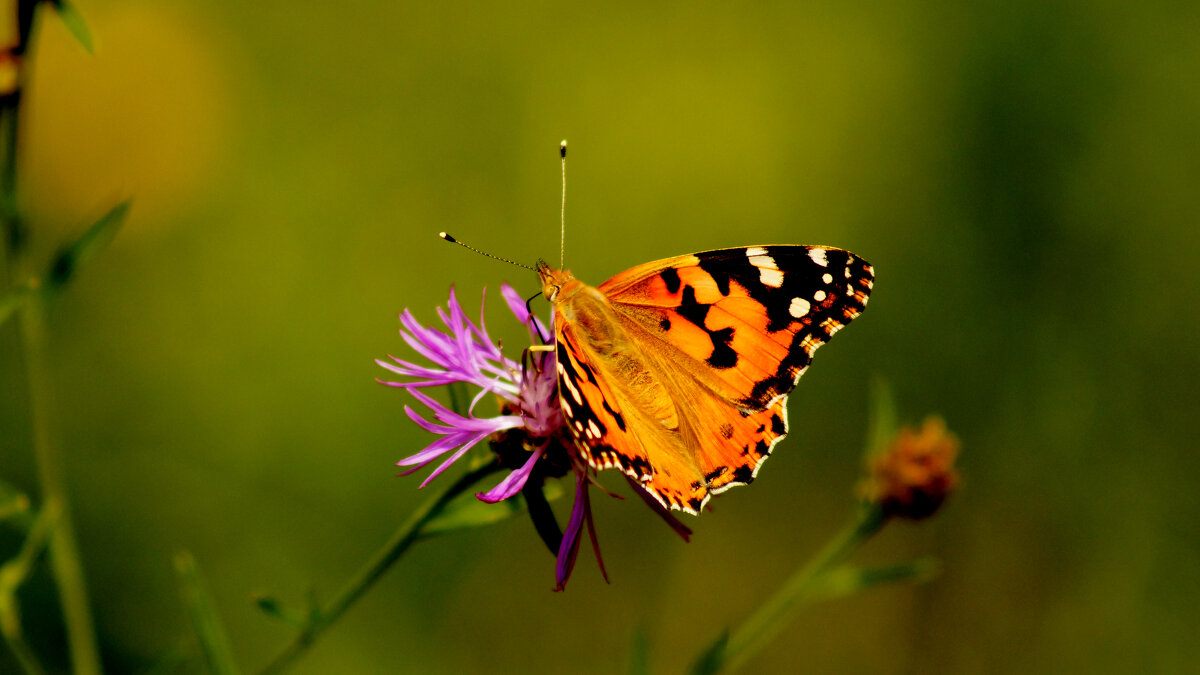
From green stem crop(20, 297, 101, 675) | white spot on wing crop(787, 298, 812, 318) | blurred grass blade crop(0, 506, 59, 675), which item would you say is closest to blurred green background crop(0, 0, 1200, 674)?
green stem crop(20, 297, 101, 675)

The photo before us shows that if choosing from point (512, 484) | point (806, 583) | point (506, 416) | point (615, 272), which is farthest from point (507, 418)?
point (615, 272)

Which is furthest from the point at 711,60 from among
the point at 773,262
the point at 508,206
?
the point at 773,262

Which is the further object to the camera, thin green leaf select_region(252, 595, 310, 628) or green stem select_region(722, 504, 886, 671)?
green stem select_region(722, 504, 886, 671)

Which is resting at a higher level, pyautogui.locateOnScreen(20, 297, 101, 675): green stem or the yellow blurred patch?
the yellow blurred patch

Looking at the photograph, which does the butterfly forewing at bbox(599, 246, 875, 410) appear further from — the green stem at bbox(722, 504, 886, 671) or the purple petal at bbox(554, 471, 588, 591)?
the green stem at bbox(722, 504, 886, 671)

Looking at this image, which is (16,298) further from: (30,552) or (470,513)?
(470,513)

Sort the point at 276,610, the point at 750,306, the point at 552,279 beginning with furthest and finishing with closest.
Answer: the point at 552,279
the point at 750,306
the point at 276,610

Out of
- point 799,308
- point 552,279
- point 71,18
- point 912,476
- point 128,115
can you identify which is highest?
point 128,115
